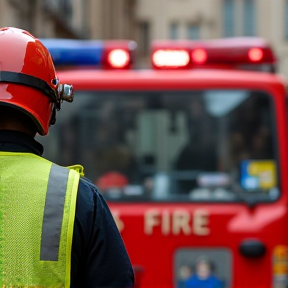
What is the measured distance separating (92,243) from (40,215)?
157 mm

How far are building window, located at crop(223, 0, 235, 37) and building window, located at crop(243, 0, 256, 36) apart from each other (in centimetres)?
71

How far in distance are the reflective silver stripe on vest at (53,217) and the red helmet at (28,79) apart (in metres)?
0.21

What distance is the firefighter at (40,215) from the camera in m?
2.50

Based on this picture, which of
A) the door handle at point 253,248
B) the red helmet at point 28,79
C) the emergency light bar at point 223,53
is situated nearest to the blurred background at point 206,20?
the emergency light bar at point 223,53

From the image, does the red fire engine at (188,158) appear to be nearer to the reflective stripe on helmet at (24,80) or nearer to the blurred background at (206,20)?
the reflective stripe on helmet at (24,80)

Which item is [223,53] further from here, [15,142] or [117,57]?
[15,142]

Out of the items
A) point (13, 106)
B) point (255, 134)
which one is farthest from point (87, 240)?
point (255, 134)

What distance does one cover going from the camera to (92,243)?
2559 mm

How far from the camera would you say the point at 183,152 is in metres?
7.43

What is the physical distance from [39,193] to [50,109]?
1.07ft

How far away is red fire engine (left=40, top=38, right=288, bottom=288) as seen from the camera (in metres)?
7.07

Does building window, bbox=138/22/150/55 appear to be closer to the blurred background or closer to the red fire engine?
the blurred background

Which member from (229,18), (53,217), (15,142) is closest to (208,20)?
(229,18)

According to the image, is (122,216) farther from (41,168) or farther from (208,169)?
(41,168)
